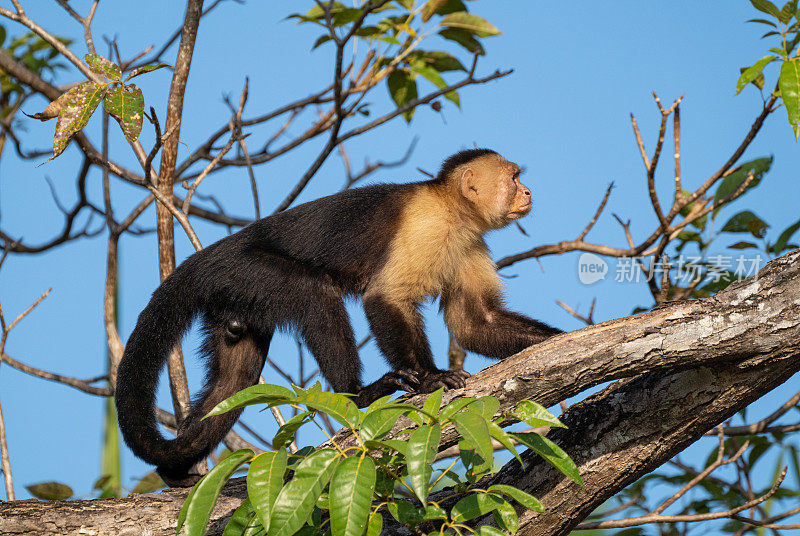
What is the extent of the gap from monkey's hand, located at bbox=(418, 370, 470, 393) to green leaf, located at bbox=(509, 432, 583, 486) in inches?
44.4

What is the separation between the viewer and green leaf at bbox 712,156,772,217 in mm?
4938

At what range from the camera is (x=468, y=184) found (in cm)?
498

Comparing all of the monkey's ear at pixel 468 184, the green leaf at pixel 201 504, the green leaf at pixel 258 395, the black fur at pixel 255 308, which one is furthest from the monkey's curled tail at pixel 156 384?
the green leaf at pixel 258 395

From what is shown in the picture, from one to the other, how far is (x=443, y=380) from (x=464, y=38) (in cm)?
266

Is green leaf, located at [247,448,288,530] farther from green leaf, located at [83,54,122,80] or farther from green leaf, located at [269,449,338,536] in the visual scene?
green leaf, located at [83,54,122,80]

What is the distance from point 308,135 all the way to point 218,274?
6.00 feet

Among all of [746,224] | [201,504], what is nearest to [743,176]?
[746,224]

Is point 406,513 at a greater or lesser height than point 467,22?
lesser

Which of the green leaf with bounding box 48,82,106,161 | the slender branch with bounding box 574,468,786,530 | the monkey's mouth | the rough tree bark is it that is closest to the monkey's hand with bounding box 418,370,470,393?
the rough tree bark

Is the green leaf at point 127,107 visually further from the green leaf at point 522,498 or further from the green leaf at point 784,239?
the green leaf at point 784,239

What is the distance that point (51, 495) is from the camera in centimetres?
424

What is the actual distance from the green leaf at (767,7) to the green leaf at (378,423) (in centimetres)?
294

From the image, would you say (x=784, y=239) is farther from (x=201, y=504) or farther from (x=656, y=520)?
(x=201, y=504)

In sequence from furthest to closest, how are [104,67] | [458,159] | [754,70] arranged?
1. [458,159]
2. [754,70]
3. [104,67]
